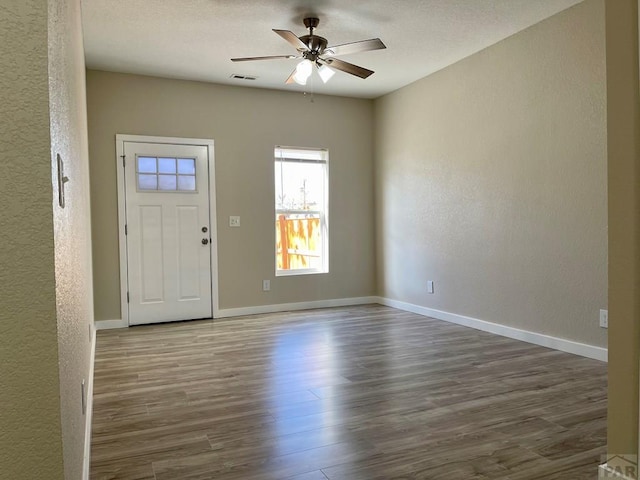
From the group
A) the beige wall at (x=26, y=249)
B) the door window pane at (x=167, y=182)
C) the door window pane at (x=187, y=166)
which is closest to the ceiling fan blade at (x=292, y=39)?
the door window pane at (x=187, y=166)

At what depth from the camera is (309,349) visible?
4012 millimetres

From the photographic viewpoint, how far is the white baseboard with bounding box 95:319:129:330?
16.3 ft

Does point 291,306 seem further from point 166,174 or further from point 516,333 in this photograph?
point 516,333

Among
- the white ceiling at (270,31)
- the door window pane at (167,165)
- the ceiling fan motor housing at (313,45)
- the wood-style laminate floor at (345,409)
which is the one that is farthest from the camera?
the door window pane at (167,165)

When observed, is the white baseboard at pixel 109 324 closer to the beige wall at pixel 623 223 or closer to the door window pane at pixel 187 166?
the door window pane at pixel 187 166

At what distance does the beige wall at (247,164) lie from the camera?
499 cm

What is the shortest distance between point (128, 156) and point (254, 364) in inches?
112

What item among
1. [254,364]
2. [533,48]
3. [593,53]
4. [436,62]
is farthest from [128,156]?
[593,53]

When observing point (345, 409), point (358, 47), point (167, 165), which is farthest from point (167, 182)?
point (345, 409)

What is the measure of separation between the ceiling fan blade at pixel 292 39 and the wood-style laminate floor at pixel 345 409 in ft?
7.87

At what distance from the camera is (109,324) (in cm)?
501

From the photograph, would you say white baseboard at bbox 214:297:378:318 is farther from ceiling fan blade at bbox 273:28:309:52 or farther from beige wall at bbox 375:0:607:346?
ceiling fan blade at bbox 273:28:309:52

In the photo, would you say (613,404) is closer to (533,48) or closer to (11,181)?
(11,181)

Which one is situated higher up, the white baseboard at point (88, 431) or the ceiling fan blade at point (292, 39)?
the ceiling fan blade at point (292, 39)
